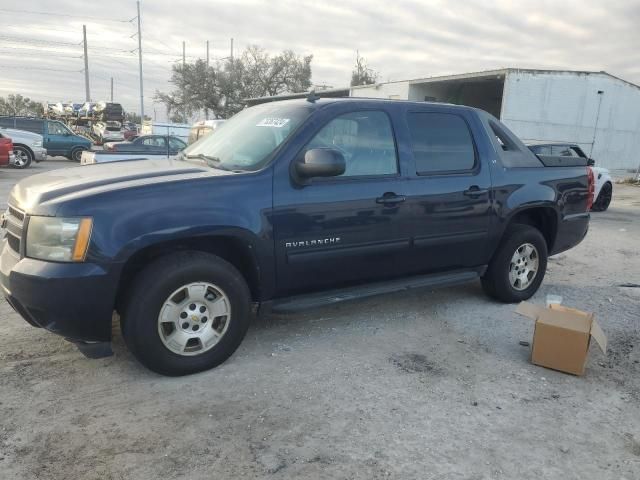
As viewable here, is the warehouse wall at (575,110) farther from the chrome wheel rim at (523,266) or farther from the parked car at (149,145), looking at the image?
the chrome wheel rim at (523,266)

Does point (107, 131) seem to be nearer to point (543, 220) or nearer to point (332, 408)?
point (543, 220)

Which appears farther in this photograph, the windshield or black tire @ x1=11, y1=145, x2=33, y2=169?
black tire @ x1=11, y1=145, x2=33, y2=169

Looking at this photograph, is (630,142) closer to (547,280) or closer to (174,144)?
(174,144)

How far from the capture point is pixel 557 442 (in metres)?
2.93

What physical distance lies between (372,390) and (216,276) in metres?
1.24

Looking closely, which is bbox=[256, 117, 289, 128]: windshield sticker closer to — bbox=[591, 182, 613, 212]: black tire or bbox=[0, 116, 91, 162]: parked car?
bbox=[591, 182, 613, 212]: black tire

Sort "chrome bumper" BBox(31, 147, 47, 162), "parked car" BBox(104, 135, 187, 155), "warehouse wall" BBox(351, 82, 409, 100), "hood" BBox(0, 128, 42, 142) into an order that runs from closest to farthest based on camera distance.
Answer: "parked car" BBox(104, 135, 187, 155) < "hood" BBox(0, 128, 42, 142) < "chrome bumper" BBox(31, 147, 47, 162) < "warehouse wall" BBox(351, 82, 409, 100)

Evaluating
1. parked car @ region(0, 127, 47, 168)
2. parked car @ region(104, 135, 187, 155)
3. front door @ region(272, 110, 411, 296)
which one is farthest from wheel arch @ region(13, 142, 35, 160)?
front door @ region(272, 110, 411, 296)

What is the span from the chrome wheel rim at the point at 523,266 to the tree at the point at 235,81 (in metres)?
48.6

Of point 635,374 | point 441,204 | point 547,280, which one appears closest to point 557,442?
point 635,374

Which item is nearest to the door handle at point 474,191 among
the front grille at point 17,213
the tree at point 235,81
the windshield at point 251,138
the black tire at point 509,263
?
the black tire at point 509,263

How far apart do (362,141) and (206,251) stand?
1461 mm

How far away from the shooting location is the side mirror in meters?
3.52

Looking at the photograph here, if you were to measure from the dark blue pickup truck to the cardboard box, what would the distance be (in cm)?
98
